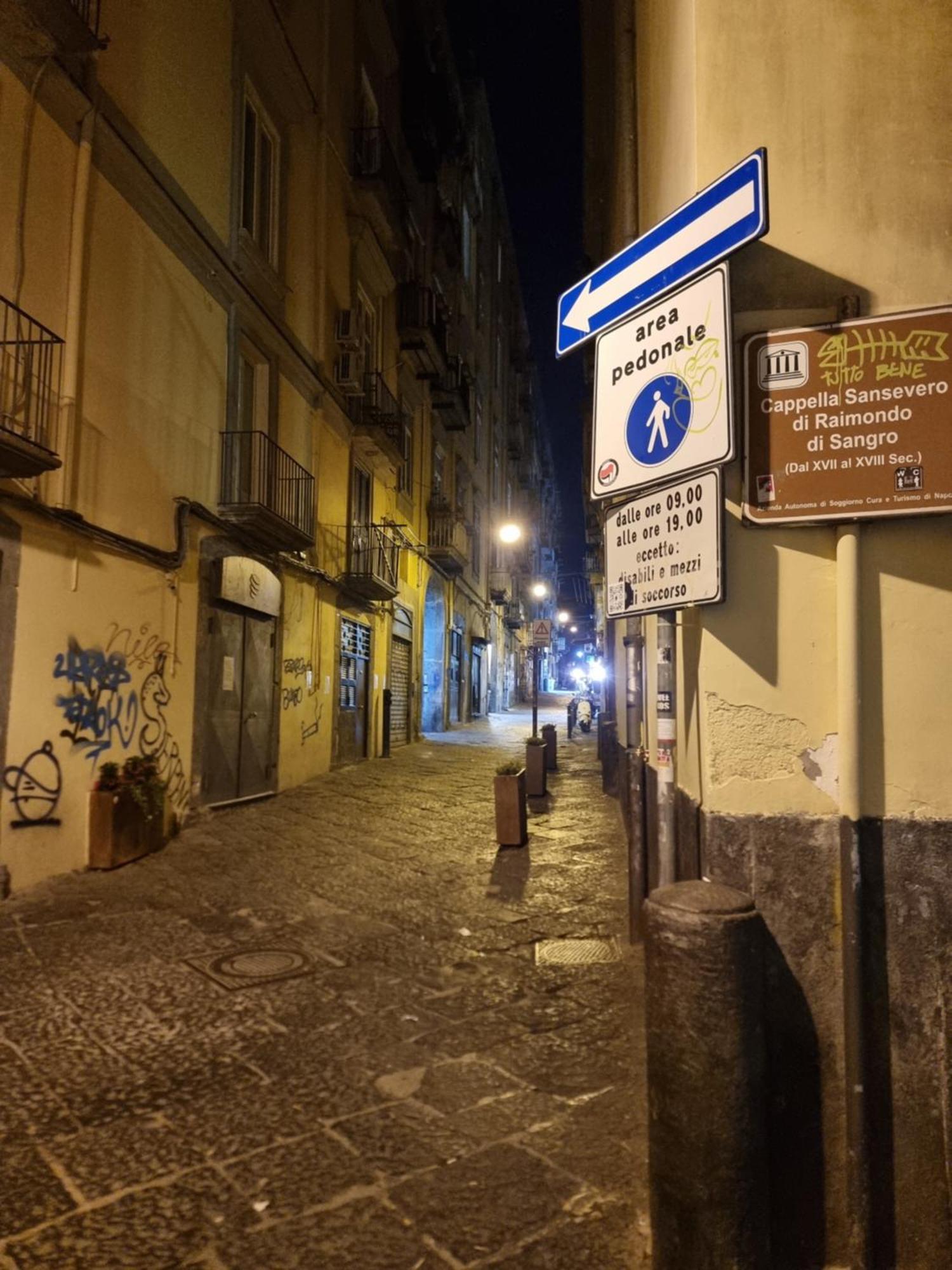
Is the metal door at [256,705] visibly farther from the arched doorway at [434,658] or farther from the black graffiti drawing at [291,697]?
the arched doorway at [434,658]

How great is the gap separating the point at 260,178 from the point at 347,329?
293 centimetres

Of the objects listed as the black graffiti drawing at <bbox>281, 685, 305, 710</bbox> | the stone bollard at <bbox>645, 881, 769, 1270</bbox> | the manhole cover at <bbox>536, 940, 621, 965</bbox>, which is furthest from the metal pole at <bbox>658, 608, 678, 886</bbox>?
the black graffiti drawing at <bbox>281, 685, 305, 710</bbox>

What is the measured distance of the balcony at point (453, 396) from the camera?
22.3 m

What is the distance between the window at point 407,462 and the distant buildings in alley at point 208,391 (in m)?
0.14

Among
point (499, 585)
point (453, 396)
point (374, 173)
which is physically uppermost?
point (374, 173)

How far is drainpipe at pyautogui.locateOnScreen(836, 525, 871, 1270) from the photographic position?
2383 millimetres

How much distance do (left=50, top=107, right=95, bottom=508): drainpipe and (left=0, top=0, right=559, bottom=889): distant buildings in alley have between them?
22 millimetres

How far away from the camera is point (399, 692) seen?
1961cm

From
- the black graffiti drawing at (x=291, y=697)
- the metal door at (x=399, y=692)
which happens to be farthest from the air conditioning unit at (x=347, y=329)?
the metal door at (x=399, y=692)

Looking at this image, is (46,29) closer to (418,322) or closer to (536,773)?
(536,773)

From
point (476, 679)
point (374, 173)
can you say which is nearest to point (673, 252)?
point (374, 173)

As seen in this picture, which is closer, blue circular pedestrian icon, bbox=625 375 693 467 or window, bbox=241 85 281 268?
blue circular pedestrian icon, bbox=625 375 693 467

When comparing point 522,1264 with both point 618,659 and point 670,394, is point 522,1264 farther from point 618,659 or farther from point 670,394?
point 618,659

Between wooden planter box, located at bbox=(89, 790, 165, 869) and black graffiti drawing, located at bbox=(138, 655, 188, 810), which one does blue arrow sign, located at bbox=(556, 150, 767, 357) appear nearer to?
wooden planter box, located at bbox=(89, 790, 165, 869)
